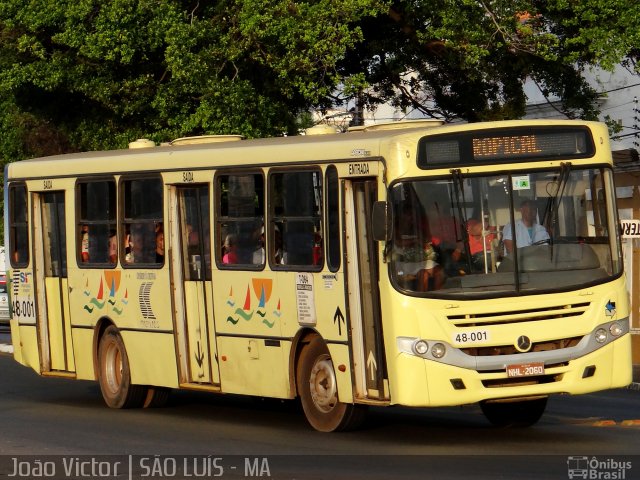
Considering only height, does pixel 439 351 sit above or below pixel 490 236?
below

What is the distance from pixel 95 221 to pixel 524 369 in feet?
22.2

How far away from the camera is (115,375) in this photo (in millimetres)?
18172

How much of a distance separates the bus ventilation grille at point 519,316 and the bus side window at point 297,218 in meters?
1.81

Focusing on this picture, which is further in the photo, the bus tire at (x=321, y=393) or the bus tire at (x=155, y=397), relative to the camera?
the bus tire at (x=155, y=397)

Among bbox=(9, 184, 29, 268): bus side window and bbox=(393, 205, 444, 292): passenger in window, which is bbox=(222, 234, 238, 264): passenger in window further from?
bbox=(9, 184, 29, 268): bus side window

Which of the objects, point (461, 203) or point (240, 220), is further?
point (240, 220)

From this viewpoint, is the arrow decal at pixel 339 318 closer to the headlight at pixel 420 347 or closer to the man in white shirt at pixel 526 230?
the headlight at pixel 420 347

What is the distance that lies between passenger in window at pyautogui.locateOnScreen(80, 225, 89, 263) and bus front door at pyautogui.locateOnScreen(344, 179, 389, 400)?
208 inches

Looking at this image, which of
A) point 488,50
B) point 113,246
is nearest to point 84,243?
point 113,246

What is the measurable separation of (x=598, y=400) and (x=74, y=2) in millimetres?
10020

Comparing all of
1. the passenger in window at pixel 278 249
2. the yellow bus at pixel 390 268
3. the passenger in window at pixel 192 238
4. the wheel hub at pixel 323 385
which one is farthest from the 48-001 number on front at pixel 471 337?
the passenger in window at pixel 192 238

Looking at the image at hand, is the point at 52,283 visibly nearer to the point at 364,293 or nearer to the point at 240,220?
the point at 240,220

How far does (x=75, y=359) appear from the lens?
18.8 metres

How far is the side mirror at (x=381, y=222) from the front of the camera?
43.5ft
